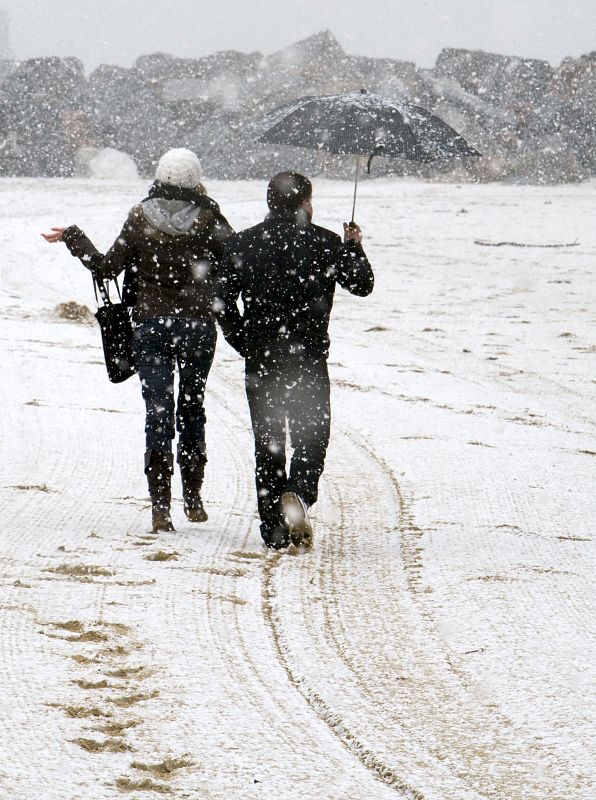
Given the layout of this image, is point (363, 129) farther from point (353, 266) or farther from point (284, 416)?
point (284, 416)

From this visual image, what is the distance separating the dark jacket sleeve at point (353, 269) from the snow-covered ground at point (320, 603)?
1083mm

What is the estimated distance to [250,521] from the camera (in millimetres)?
4926

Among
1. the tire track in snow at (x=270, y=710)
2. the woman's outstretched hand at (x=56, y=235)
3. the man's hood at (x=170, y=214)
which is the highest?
the man's hood at (x=170, y=214)

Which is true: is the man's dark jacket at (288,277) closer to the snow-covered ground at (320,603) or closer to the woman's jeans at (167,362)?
the woman's jeans at (167,362)

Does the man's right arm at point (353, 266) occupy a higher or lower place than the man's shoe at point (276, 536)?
higher

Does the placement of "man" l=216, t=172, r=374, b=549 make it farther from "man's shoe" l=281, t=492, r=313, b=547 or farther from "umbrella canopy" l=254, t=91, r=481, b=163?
"umbrella canopy" l=254, t=91, r=481, b=163

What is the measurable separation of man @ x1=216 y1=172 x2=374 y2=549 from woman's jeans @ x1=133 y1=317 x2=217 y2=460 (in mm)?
142

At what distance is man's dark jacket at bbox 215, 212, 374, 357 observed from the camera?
4.37 metres

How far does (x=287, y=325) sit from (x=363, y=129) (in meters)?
1.18

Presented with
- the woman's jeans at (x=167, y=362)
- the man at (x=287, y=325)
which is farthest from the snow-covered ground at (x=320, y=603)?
the woman's jeans at (x=167, y=362)

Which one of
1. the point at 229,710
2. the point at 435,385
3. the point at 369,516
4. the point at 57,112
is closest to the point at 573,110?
the point at 57,112

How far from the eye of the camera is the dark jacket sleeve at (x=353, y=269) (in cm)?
434

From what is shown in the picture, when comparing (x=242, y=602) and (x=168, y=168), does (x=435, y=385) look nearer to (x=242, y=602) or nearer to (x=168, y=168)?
(x=168, y=168)

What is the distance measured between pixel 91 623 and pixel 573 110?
98.8 feet
